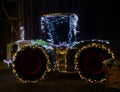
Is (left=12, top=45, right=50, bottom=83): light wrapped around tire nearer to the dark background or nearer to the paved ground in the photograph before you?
the paved ground

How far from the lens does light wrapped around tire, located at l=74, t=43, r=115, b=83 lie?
16031mm

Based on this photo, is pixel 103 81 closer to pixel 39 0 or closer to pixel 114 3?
pixel 114 3

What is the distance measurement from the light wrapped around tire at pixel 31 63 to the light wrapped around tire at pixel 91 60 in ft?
3.61

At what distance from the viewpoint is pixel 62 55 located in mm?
16578

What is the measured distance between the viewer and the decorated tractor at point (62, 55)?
16.1 m

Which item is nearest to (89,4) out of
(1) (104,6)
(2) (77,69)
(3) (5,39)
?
(1) (104,6)

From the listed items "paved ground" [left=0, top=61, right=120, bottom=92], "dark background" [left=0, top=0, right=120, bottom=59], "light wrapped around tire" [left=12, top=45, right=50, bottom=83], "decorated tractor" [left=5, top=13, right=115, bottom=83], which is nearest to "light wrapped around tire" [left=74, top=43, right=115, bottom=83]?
"decorated tractor" [left=5, top=13, right=115, bottom=83]

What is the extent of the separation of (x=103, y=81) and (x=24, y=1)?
696 centimetres

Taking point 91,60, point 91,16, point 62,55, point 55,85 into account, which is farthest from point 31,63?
point 91,16

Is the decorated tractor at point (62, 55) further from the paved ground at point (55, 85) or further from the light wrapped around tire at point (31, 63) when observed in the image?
the paved ground at point (55, 85)

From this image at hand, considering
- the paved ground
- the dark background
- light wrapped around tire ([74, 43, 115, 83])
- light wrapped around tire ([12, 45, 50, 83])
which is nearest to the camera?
the paved ground

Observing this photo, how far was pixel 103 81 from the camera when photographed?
15.9 meters

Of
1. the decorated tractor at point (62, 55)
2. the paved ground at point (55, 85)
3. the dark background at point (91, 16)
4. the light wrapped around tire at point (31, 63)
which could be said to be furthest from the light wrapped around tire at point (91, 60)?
→ the dark background at point (91, 16)

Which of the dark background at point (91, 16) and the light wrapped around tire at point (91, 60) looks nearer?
the light wrapped around tire at point (91, 60)
